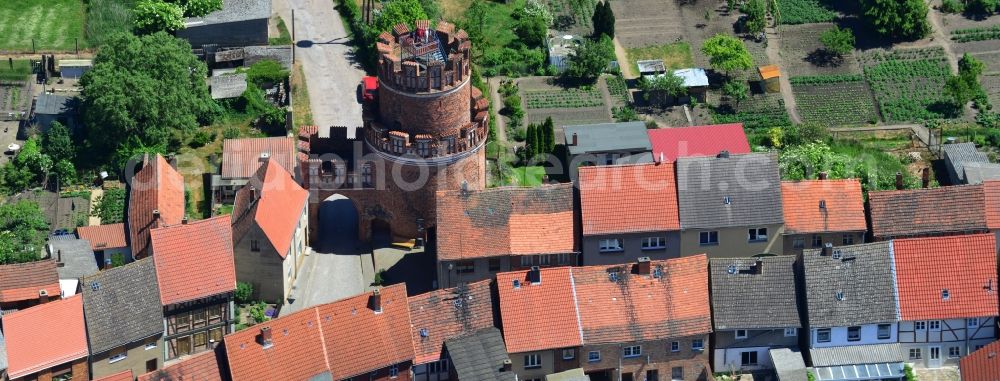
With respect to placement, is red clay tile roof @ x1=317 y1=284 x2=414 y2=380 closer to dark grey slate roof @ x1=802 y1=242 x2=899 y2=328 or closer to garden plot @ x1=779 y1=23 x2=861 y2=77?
dark grey slate roof @ x1=802 y1=242 x2=899 y2=328

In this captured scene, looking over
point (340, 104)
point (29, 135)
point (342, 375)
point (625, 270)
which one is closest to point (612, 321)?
point (625, 270)

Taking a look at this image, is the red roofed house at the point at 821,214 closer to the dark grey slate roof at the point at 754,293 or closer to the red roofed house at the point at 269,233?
the dark grey slate roof at the point at 754,293

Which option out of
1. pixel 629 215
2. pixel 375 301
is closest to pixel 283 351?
pixel 375 301

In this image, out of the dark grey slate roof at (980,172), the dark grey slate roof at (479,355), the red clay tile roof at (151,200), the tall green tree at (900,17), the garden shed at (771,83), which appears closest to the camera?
the dark grey slate roof at (479,355)

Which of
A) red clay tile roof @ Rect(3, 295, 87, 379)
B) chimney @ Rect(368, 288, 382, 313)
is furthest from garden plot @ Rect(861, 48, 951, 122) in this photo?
red clay tile roof @ Rect(3, 295, 87, 379)

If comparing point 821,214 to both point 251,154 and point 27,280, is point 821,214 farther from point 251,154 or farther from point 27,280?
point 27,280

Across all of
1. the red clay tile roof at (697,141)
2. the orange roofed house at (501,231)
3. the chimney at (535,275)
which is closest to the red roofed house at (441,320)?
the chimney at (535,275)
